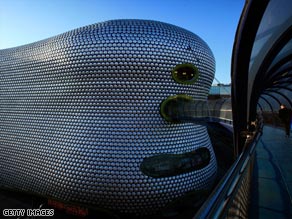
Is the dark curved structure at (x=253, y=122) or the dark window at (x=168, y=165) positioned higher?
the dark curved structure at (x=253, y=122)

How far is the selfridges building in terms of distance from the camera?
1428cm

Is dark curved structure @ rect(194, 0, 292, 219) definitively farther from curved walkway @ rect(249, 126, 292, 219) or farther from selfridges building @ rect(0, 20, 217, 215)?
selfridges building @ rect(0, 20, 217, 215)

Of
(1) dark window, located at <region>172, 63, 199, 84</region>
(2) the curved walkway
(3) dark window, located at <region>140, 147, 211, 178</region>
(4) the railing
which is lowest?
(3) dark window, located at <region>140, 147, 211, 178</region>

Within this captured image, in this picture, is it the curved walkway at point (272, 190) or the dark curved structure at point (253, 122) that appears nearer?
the dark curved structure at point (253, 122)

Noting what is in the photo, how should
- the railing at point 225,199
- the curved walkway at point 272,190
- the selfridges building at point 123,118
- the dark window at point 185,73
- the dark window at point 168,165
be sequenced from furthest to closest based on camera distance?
1. the dark window at point 185,73
2. the dark window at point 168,165
3. the selfridges building at point 123,118
4. the curved walkway at point 272,190
5. the railing at point 225,199

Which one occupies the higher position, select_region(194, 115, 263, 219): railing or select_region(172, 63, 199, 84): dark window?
select_region(172, 63, 199, 84): dark window

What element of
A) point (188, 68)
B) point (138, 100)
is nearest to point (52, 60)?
point (138, 100)

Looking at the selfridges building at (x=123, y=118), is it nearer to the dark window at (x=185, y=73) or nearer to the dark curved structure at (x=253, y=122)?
the dark window at (x=185, y=73)

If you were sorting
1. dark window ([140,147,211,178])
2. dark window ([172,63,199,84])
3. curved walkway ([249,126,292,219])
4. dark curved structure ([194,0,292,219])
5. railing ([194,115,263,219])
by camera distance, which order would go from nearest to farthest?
railing ([194,115,263,219]) → dark curved structure ([194,0,292,219]) → curved walkway ([249,126,292,219]) → dark window ([140,147,211,178]) → dark window ([172,63,199,84])

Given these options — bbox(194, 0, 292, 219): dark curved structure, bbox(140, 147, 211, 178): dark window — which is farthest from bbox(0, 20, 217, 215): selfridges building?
bbox(194, 0, 292, 219): dark curved structure

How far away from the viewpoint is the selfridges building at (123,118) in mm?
14281

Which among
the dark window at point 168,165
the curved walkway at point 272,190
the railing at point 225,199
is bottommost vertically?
the dark window at point 168,165

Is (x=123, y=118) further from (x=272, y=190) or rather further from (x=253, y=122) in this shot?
(x=272, y=190)

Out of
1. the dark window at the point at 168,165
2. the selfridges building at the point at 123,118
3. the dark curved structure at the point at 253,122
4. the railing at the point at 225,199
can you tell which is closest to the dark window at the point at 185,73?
the selfridges building at the point at 123,118
